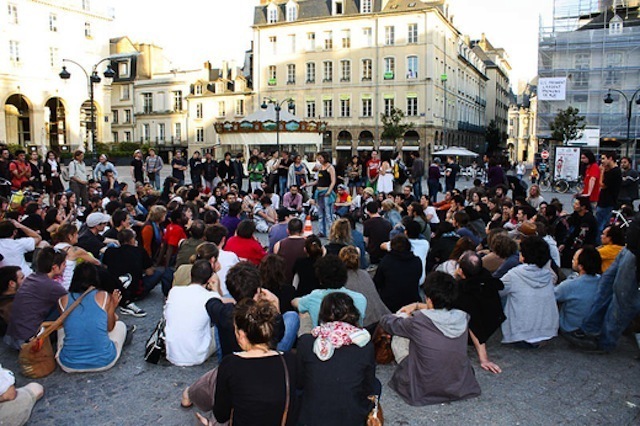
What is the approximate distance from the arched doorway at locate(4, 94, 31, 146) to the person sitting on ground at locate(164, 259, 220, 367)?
4337 cm

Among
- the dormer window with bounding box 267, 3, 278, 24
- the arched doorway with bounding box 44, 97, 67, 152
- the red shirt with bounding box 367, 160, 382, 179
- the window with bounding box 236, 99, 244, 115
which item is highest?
the dormer window with bounding box 267, 3, 278, 24

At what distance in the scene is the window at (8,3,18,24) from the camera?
40656mm

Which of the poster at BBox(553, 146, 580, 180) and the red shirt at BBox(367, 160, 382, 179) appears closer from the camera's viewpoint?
the red shirt at BBox(367, 160, 382, 179)

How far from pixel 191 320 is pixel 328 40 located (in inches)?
1882

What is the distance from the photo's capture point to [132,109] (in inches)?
2349

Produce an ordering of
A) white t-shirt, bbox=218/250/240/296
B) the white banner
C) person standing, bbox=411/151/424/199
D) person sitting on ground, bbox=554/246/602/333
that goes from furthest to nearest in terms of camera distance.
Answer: the white banner < person standing, bbox=411/151/424/199 < white t-shirt, bbox=218/250/240/296 < person sitting on ground, bbox=554/246/602/333

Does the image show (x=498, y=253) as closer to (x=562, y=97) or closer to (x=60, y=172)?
(x=60, y=172)

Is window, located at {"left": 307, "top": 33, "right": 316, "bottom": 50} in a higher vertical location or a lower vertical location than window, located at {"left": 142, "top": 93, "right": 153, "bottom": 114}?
higher

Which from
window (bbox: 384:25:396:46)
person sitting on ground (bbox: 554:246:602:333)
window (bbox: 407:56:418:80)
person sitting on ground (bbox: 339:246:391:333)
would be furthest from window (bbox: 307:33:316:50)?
person sitting on ground (bbox: 339:246:391:333)

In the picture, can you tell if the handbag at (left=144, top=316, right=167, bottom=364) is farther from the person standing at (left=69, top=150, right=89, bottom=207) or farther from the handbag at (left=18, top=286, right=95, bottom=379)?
the person standing at (left=69, top=150, right=89, bottom=207)

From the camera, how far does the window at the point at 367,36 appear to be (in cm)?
4788

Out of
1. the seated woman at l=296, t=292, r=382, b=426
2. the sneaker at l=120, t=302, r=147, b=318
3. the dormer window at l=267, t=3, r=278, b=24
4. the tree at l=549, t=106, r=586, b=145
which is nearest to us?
the seated woman at l=296, t=292, r=382, b=426

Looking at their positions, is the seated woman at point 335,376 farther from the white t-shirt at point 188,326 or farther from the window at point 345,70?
the window at point 345,70

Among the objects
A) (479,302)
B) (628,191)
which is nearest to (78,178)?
(479,302)
